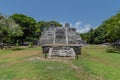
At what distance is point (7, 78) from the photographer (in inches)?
474

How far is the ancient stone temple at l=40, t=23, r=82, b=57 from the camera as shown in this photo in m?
19.8

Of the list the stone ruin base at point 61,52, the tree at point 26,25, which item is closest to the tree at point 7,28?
the stone ruin base at point 61,52

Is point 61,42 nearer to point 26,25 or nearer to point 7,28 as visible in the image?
point 7,28

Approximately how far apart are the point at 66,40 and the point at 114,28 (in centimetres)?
1292

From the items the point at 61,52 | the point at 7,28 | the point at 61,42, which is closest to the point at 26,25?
the point at 7,28

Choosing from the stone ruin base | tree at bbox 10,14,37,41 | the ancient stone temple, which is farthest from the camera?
tree at bbox 10,14,37,41

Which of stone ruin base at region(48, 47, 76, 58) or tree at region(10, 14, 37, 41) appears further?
tree at region(10, 14, 37, 41)

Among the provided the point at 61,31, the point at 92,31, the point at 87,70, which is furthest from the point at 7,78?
the point at 92,31

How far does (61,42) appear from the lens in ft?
85.4

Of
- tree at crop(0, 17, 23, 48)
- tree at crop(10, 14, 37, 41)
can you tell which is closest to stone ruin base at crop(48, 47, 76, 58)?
tree at crop(0, 17, 23, 48)

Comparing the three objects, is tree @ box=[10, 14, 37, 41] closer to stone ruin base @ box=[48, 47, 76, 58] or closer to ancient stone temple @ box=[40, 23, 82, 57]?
ancient stone temple @ box=[40, 23, 82, 57]

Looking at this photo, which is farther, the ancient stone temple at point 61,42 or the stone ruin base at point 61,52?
the ancient stone temple at point 61,42

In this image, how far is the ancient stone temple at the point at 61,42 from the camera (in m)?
19.8

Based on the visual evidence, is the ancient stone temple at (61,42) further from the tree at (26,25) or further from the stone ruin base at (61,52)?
the tree at (26,25)
